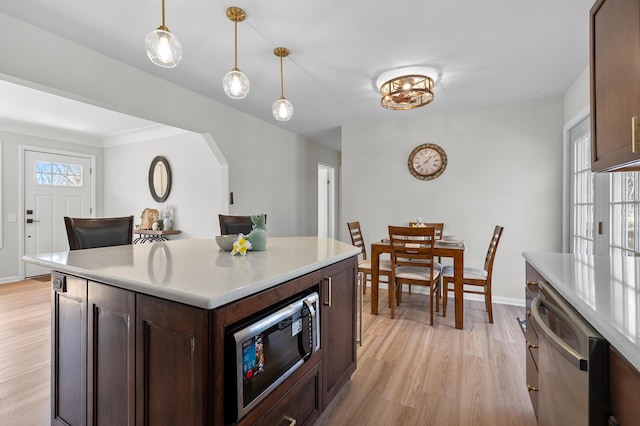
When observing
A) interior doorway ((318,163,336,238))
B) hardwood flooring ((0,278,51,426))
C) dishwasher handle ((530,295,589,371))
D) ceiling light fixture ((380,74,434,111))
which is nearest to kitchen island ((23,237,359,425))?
hardwood flooring ((0,278,51,426))

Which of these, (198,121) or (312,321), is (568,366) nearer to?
(312,321)

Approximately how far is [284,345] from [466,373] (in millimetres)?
1552

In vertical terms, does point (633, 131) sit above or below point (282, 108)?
below

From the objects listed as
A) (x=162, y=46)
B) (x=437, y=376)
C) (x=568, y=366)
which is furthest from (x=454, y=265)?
(x=162, y=46)

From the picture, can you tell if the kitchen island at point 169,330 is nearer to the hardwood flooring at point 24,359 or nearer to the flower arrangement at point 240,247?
the flower arrangement at point 240,247

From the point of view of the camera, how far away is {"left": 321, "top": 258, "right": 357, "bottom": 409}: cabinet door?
1.50 m

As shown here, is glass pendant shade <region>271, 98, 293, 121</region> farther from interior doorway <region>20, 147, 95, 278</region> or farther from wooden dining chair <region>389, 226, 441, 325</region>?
interior doorway <region>20, 147, 95, 278</region>

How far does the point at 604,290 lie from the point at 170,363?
1401mm

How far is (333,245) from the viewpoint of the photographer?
195cm

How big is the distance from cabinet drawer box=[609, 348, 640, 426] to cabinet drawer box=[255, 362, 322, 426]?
0.99m

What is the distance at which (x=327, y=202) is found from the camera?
7.13 meters

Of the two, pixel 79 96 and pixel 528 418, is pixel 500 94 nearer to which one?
pixel 528 418

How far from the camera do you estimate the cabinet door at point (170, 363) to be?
2.84 ft

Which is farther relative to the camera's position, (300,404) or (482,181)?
(482,181)
